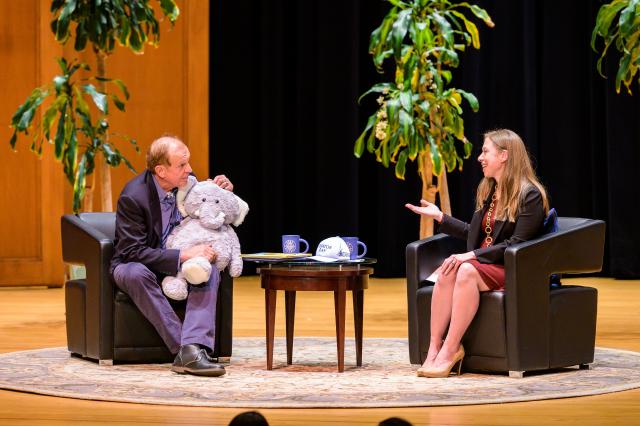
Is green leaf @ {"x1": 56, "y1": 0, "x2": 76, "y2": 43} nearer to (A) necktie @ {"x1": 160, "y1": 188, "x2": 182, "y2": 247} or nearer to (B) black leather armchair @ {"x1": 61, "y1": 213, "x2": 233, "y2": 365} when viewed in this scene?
(B) black leather armchair @ {"x1": 61, "y1": 213, "x2": 233, "y2": 365}

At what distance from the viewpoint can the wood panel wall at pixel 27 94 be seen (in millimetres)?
8086

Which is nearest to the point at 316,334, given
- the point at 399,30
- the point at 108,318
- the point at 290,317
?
the point at 290,317

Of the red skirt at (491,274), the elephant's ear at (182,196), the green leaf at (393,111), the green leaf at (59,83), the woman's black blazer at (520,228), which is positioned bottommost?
the red skirt at (491,274)

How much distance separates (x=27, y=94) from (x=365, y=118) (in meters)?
2.65

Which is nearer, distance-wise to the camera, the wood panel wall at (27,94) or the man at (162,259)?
the man at (162,259)

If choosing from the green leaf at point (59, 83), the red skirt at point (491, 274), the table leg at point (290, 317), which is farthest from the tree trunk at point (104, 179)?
the red skirt at point (491, 274)

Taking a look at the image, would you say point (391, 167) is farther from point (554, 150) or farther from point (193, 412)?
point (193, 412)

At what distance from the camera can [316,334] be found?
587 centimetres

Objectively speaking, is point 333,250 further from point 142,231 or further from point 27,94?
point 27,94

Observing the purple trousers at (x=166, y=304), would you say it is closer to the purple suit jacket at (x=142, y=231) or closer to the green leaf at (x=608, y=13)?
the purple suit jacket at (x=142, y=231)

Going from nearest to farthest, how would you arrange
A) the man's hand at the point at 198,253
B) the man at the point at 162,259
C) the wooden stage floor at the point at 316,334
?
the wooden stage floor at the point at 316,334
the man at the point at 162,259
the man's hand at the point at 198,253

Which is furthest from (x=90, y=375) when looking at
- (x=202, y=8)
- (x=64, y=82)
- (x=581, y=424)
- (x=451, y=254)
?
(x=202, y=8)

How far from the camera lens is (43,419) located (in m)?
3.46

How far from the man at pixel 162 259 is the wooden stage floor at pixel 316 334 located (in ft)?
2.38
